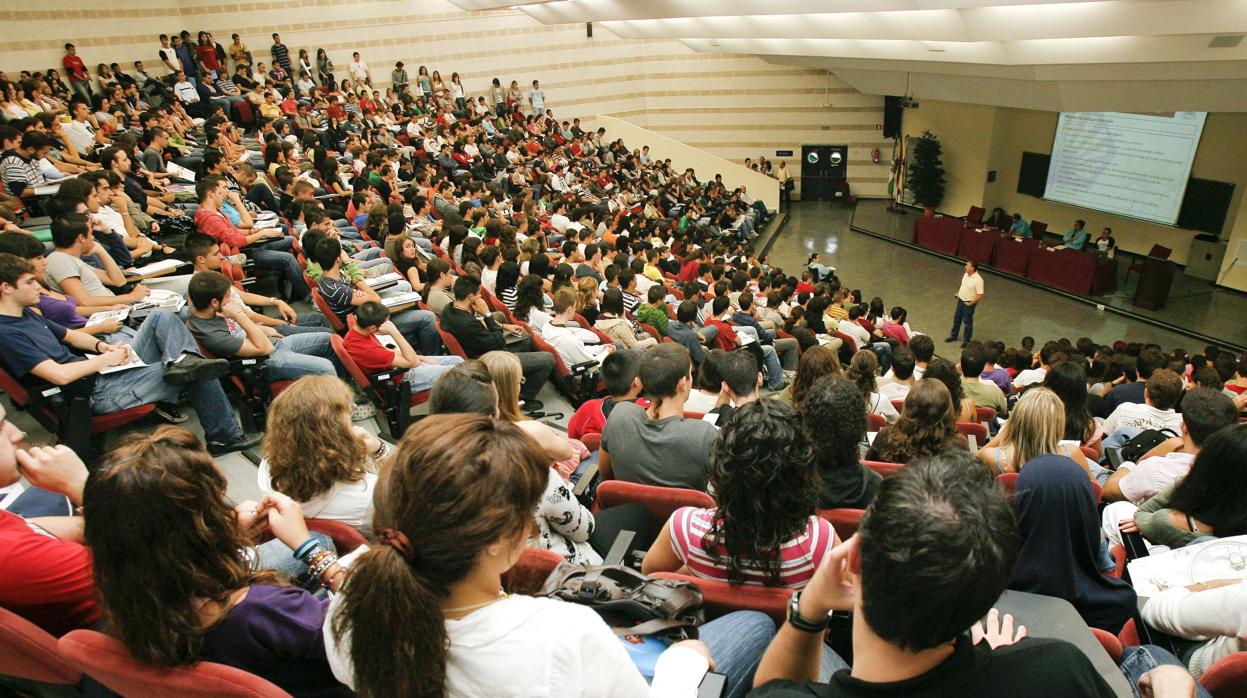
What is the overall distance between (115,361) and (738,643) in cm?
365

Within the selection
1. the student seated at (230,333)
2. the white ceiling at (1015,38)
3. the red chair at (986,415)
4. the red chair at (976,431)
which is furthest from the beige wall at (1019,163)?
the student seated at (230,333)

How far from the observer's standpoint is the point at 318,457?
230 centimetres

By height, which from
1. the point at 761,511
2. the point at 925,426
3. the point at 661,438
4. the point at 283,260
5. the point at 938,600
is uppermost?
the point at 938,600

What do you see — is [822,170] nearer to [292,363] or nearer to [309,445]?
[292,363]

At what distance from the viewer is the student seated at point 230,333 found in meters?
3.96

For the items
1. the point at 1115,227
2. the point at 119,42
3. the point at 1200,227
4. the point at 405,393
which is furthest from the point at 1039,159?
the point at 119,42

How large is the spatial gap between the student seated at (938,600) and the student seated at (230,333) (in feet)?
12.7

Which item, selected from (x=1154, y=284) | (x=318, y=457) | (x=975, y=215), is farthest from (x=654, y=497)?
(x=975, y=215)

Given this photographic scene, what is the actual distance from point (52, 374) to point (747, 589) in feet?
11.6

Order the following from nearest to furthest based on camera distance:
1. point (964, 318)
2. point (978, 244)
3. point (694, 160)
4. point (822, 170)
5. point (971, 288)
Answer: point (971, 288), point (964, 318), point (978, 244), point (694, 160), point (822, 170)

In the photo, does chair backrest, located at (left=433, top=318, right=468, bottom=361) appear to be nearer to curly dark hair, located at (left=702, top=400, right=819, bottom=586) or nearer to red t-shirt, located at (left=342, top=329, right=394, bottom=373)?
red t-shirt, located at (left=342, top=329, right=394, bottom=373)

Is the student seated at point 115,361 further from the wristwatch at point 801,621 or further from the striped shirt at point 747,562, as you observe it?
the wristwatch at point 801,621

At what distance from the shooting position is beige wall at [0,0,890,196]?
16.5m

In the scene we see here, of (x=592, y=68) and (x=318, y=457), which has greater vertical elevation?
(x=592, y=68)
